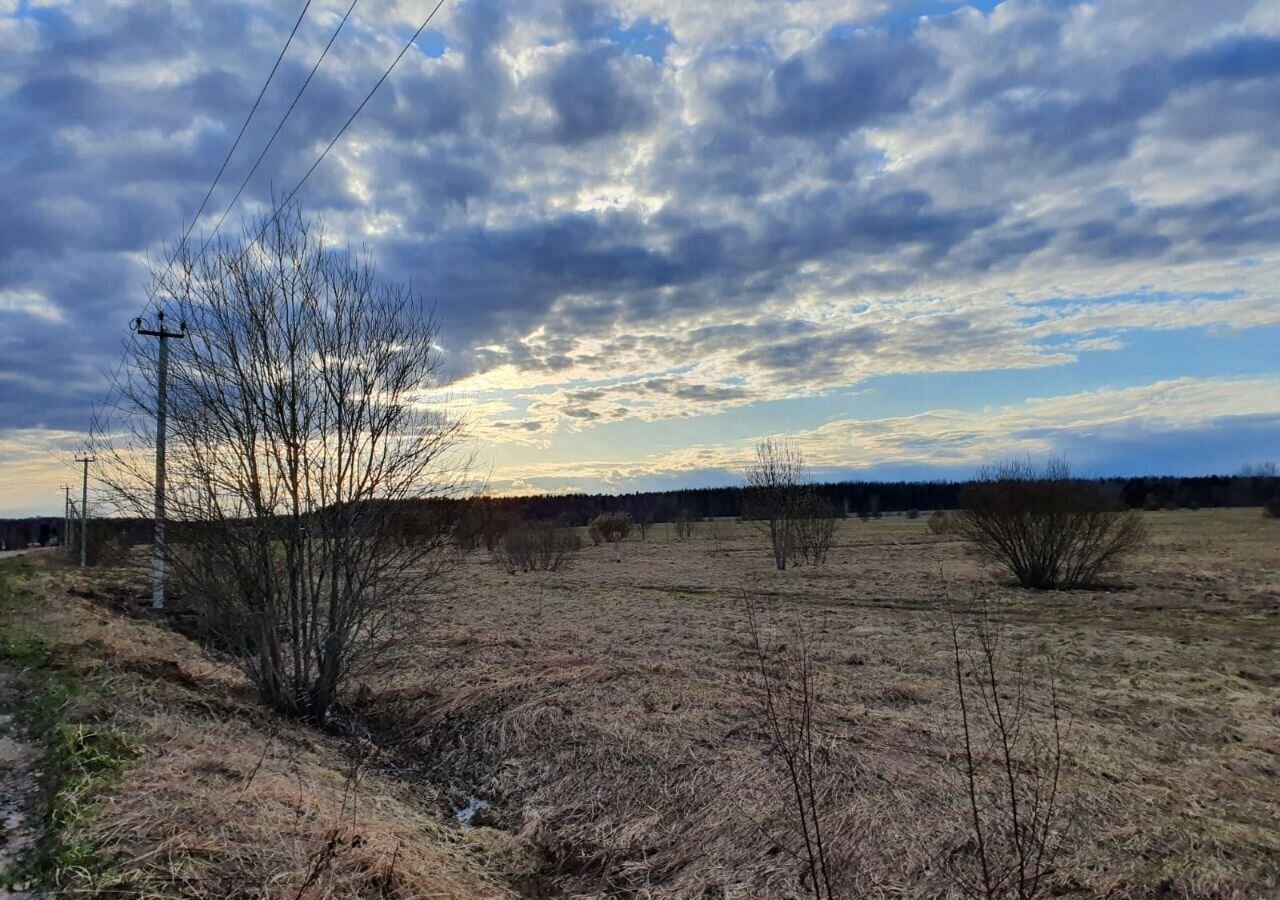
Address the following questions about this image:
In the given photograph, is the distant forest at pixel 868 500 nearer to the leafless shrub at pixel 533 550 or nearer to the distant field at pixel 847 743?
the leafless shrub at pixel 533 550

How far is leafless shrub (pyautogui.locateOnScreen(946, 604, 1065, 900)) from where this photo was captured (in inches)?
116

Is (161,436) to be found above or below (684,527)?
above

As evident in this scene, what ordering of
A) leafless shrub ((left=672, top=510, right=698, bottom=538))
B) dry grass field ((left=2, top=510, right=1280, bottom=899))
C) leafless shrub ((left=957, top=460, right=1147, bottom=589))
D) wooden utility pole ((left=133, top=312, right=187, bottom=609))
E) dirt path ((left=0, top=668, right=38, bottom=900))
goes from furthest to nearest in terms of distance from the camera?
leafless shrub ((left=672, top=510, right=698, bottom=538)), leafless shrub ((left=957, top=460, right=1147, bottom=589)), wooden utility pole ((left=133, top=312, right=187, bottom=609)), dry grass field ((left=2, top=510, right=1280, bottom=899)), dirt path ((left=0, top=668, right=38, bottom=900))

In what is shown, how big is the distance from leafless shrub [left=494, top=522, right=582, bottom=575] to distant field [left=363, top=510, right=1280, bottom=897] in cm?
1566

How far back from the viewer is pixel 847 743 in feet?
19.8

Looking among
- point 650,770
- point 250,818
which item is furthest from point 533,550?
point 250,818

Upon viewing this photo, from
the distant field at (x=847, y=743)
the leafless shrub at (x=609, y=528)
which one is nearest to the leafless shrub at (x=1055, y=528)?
the distant field at (x=847, y=743)

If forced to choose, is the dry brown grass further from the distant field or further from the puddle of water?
the distant field

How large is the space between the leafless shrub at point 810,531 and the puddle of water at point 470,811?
912 inches

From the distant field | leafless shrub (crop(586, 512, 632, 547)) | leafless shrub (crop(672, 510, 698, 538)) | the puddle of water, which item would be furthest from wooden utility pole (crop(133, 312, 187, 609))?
leafless shrub (crop(672, 510, 698, 538))

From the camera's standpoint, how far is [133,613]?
1705cm

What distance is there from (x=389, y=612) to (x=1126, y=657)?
30.0 ft

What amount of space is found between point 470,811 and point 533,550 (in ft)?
83.0

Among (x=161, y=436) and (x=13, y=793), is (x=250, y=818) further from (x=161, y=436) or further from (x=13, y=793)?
(x=161, y=436)
